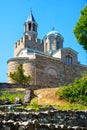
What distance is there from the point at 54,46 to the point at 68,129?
78.0 metres

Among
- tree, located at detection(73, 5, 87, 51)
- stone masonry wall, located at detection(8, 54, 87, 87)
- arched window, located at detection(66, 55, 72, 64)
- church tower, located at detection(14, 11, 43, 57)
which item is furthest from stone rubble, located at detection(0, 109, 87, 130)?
church tower, located at detection(14, 11, 43, 57)

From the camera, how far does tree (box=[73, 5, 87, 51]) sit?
140 feet

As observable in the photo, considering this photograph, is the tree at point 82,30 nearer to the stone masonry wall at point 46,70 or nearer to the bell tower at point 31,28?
the stone masonry wall at point 46,70

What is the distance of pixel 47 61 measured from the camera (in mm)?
70375

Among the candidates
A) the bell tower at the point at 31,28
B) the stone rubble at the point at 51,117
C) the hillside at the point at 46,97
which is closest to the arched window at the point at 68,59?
the bell tower at the point at 31,28

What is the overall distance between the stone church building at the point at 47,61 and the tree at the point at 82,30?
872 inches

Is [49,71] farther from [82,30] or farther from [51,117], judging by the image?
[51,117]

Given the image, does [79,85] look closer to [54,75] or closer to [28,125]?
[28,125]

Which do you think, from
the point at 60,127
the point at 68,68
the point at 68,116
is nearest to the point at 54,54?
the point at 68,68

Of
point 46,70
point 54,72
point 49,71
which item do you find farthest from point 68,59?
point 46,70

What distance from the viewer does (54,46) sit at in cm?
8638

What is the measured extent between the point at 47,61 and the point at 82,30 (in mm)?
27403

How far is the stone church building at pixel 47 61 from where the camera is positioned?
6775cm

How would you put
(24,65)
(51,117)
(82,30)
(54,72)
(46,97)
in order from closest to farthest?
(51,117), (46,97), (82,30), (24,65), (54,72)
